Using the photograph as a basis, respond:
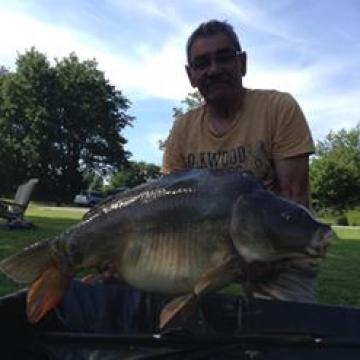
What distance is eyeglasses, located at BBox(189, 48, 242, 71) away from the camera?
3455 mm

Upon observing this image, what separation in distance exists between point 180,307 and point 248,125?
3.53 feet

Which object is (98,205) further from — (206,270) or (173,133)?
(173,133)

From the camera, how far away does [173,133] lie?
3787 mm

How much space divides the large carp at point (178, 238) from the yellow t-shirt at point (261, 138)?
667 millimetres

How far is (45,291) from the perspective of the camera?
113 inches

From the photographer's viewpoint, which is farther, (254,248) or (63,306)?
(63,306)

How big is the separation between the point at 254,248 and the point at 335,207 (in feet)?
197

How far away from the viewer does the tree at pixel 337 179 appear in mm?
61438

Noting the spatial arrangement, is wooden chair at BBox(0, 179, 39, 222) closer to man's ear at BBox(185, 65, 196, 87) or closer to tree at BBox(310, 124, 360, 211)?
man's ear at BBox(185, 65, 196, 87)

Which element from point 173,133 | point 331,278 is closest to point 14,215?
point 331,278

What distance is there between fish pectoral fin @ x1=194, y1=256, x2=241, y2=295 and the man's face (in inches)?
44.0

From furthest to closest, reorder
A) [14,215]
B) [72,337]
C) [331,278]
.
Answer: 1. [14,215]
2. [331,278]
3. [72,337]

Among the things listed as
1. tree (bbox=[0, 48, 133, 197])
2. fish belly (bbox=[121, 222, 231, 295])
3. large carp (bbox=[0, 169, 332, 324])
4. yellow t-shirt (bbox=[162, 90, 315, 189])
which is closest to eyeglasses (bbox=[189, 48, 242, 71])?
yellow t-shirt (bbox=[162, 90, 315, 189])

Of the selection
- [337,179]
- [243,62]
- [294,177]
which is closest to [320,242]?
[294,177]
